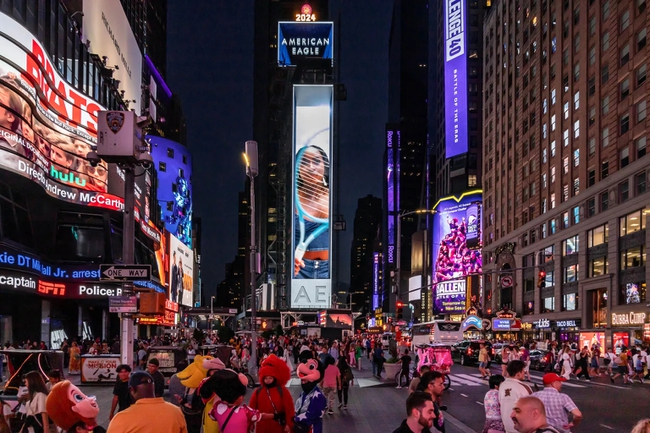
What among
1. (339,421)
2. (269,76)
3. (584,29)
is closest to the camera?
(339,421)

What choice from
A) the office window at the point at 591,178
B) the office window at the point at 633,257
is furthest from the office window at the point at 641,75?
the office window at the point at 633,257

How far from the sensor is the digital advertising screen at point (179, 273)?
9184 centimetres

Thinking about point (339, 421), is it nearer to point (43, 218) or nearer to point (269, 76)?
point (43, 218)

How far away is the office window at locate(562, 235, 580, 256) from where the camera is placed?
58.0m

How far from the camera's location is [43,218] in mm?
46219

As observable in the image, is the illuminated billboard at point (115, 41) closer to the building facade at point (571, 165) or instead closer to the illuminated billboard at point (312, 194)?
the building facade at point (571, 165)

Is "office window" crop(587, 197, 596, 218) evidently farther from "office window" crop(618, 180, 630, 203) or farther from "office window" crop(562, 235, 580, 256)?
"office window" crop(618, 180, 630, 203)

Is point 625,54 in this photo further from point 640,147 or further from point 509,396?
point 509,396

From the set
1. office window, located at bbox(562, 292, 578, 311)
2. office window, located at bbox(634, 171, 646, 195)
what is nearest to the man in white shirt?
office window, located at bbox(634, 171, 646, 195)

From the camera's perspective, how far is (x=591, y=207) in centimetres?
5481

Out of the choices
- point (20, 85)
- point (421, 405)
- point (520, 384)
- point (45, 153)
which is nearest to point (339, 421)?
point (520, 384)

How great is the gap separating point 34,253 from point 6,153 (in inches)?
330

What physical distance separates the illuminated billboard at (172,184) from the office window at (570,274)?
79884 mm

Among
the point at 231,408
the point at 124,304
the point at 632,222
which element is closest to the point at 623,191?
the point at 632,222
